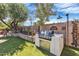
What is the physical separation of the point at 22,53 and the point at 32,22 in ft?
1.01

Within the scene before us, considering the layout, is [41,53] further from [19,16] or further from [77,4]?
[77,4]

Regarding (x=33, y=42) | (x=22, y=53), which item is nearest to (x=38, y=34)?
(x=33, y=42)

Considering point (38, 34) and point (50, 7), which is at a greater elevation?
point (50, 7)

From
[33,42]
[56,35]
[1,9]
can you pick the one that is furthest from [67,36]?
[1,9]

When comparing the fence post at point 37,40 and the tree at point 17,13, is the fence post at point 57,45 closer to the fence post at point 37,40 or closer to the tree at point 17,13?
the fence post at point 37,40

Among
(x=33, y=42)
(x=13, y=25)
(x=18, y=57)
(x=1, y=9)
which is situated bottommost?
(x=18, y=57)

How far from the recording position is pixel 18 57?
5.64ft

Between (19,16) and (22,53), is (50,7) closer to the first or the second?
(19,16)

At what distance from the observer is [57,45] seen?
1.72m

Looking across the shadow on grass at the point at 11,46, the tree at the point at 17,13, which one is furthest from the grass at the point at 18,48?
the tree at the point at 17,13

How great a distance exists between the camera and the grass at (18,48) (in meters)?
1.72

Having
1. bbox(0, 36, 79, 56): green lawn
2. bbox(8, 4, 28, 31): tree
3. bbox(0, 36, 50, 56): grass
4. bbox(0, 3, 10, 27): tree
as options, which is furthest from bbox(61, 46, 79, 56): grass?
bbox(0, 3, 10, 27): tree

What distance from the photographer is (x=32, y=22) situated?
1.73 m

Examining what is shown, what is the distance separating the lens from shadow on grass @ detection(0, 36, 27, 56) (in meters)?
1.72
